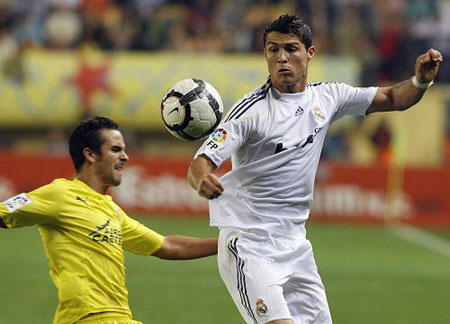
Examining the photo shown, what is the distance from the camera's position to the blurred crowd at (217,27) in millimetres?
22609

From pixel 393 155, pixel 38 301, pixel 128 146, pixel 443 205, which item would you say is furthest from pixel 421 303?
pixel 128 146

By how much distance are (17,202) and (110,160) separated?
0.70m

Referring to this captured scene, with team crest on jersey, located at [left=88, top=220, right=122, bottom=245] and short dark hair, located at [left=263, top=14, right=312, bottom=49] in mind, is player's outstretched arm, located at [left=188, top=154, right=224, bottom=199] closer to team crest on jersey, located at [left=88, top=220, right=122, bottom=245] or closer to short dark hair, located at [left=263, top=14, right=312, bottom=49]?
team crest on jersey, located at [left=88, top=220, right=122, bottom=245]

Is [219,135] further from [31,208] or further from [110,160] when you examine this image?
[31,208]

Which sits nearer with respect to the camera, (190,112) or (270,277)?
(270,277)

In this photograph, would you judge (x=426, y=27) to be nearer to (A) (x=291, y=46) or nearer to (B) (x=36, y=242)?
(B) (x=36, y=242)

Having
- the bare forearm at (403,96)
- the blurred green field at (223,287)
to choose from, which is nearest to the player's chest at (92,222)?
the bare forearm at (403,96)

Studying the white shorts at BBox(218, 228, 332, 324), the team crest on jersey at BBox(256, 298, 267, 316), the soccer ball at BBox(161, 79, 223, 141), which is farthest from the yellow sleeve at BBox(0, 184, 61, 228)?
the team crest on jersey at BBox(256, 298, 267, 316)

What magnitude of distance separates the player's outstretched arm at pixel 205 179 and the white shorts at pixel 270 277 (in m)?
0.74

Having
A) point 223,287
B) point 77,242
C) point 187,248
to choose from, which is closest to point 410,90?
point 187,248

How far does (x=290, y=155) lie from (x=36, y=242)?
10.8m

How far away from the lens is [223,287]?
13180mm

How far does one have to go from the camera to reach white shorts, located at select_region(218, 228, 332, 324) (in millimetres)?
6293

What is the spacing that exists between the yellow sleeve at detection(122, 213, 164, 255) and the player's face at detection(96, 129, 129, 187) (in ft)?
1.05
